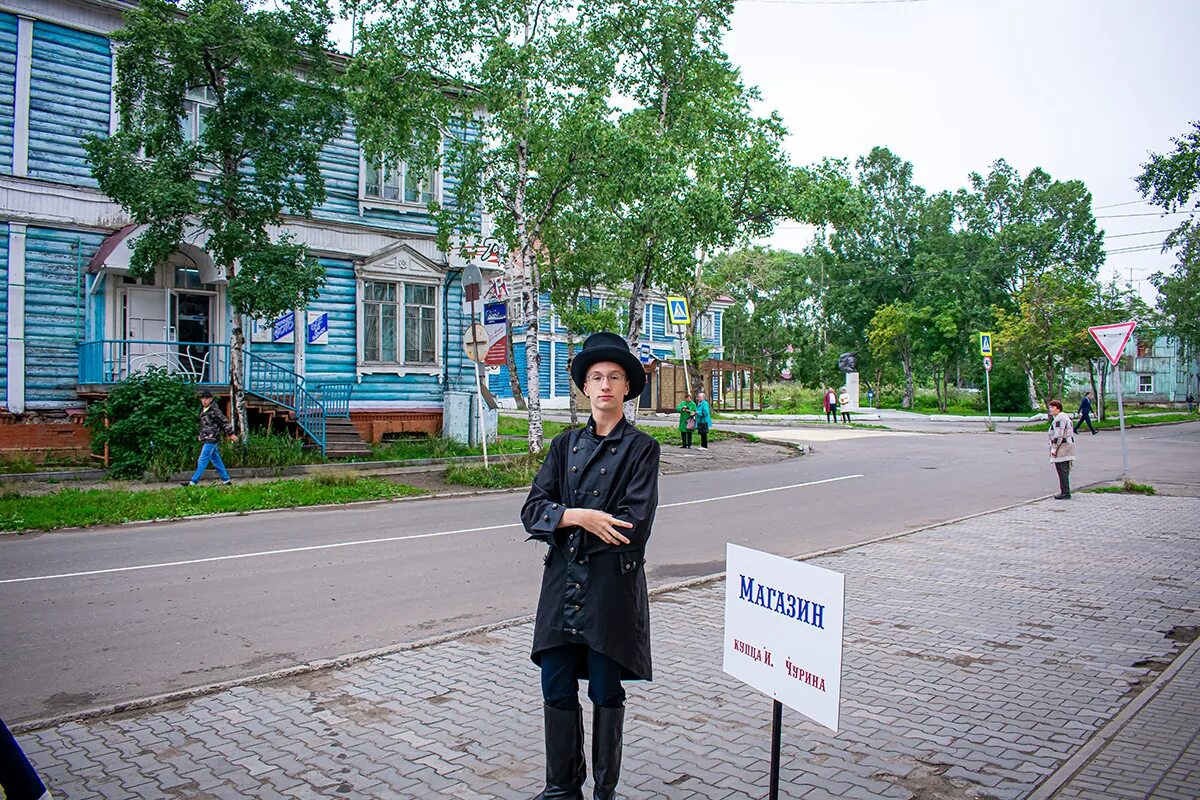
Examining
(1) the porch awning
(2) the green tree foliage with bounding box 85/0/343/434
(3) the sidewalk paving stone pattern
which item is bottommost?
(3) the sidewalk paving stone pattern

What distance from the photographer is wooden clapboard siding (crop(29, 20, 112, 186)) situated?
1809 centimetres

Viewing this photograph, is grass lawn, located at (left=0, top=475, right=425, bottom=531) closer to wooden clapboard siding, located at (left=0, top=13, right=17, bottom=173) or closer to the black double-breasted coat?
wooden clapboard siding, located at (left=0, top=13, right=17, bottom=173)

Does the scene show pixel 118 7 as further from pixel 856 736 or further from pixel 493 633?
pixel 856 736

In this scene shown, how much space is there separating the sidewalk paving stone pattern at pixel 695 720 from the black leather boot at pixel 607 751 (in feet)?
Answer: 1.55

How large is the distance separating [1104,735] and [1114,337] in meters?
14.4

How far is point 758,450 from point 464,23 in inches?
562

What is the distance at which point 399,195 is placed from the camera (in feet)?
76.1

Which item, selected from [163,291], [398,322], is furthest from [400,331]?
[163,291]

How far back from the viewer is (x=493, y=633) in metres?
6.86

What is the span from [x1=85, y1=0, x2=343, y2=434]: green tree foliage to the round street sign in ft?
10.5

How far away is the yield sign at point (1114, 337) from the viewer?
16844 millimetres

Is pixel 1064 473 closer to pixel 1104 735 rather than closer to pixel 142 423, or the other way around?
pixel 1104 735

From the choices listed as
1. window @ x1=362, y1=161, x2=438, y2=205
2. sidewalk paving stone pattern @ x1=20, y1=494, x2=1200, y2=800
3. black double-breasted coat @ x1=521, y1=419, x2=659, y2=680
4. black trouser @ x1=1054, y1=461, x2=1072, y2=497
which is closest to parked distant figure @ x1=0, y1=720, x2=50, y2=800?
sidewalk paving stone pattern @ x1=20, y1=494, x2=1200, y2=800

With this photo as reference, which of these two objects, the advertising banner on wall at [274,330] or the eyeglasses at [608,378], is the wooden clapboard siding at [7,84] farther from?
the eyeglasses at [608,378]
